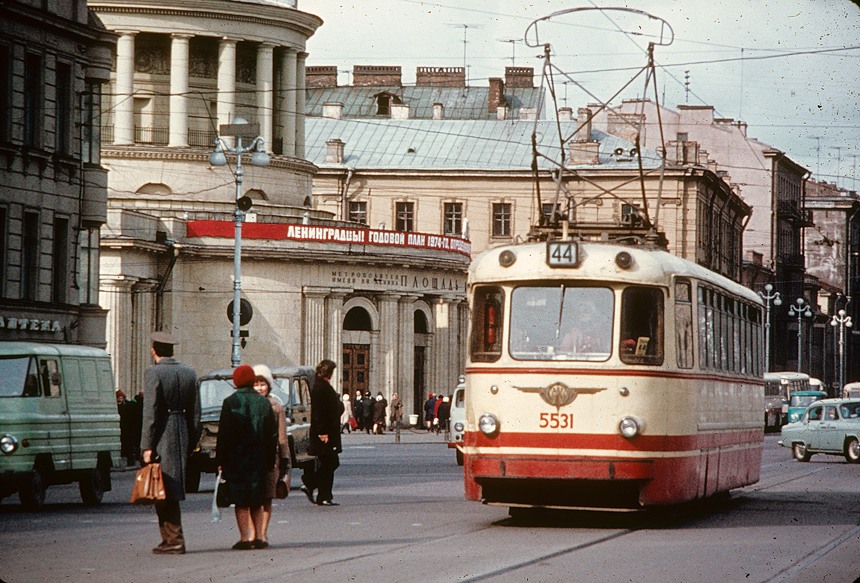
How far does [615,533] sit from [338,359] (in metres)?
50.3

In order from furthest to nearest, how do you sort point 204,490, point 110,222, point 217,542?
point 110,222, point 204,490, point 217,542

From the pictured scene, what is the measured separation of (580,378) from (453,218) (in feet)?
251

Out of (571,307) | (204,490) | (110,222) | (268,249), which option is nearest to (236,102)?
(268,249)

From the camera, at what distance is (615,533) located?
1861 centimetres

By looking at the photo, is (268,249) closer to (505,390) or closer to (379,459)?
(379,459)

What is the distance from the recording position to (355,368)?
70312 mm

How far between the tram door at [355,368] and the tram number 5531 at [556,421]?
167 ft

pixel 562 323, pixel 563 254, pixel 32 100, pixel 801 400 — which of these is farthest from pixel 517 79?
pixel 562 323

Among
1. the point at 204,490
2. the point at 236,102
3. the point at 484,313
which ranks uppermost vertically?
the point at 236,102

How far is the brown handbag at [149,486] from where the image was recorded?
50.9ft

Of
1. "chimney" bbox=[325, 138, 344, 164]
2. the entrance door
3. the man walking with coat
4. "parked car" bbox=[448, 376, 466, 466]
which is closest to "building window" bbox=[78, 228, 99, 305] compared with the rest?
"parked car" bbox=[448, 376, 466, 466]

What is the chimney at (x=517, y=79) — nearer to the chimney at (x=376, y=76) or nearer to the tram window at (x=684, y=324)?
the chimney at (x=376, y=76)

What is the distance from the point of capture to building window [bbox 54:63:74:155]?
42875 mm

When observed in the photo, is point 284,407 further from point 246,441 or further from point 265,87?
point 265,87
